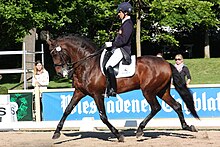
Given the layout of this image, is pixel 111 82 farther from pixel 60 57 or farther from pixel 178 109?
pixel 178 109

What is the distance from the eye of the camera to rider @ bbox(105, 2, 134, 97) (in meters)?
10.4

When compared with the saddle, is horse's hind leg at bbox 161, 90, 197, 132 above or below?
below

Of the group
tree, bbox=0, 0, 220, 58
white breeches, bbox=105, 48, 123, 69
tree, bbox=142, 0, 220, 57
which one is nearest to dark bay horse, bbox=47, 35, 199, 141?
white breeches, bbox=105, 48, 123, 69

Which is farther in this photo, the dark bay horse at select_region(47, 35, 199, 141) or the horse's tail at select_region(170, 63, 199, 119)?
the horse's tail at select_region(170, 63, 199, 119)

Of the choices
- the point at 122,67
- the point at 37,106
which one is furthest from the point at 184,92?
the point at 37,106

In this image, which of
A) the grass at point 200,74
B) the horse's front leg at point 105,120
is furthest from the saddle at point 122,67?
the grass at point 200,74

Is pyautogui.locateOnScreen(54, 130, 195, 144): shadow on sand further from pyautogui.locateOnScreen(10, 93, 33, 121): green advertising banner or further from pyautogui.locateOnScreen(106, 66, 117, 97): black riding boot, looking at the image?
pyautogui.locateOnScreen(10, 93, 33, 121): green advertising banner

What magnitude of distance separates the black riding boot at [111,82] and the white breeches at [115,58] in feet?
0.28

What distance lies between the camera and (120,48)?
34.2 ft

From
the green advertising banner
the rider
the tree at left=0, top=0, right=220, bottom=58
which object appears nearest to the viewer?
the rider

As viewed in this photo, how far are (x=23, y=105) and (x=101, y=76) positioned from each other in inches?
Result: 181

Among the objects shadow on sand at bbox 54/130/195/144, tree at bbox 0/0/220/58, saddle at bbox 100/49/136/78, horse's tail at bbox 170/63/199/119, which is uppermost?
tree at bbox 0/0/220/58

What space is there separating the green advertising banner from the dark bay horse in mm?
3640

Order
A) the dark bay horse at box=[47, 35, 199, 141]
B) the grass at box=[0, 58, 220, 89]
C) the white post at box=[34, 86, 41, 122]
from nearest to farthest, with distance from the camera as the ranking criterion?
the dark bay horse at box=[47, 35, 199, 141] → the white post at box=[34, 86, 41, 122] → the grass at box=[0, 58, 220, 89]
